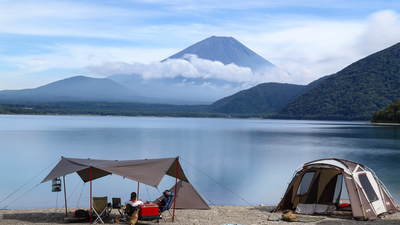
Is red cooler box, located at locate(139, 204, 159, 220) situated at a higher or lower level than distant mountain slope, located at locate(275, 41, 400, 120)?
lower

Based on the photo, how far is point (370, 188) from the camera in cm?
1100

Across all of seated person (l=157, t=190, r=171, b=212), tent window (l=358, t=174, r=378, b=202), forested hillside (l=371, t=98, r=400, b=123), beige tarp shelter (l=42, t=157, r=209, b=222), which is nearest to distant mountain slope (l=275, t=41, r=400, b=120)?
forested hillside (l=371, t=98, r=400, b=123)

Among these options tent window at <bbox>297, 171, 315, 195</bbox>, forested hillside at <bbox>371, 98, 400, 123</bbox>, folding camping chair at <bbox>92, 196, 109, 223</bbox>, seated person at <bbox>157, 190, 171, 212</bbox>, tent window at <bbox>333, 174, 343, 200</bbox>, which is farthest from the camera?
forested hillside at <bbox>371, 98, 400, 123</bbox>

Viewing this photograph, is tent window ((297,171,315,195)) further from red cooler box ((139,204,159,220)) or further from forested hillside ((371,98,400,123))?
forested hillside ((371,98,400,123))

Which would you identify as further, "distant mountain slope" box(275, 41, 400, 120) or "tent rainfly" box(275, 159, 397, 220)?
"distant mountain slope" box(275, 41, 400, 120)

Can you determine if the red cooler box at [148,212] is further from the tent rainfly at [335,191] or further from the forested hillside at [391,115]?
the forested hillside at [391,115]

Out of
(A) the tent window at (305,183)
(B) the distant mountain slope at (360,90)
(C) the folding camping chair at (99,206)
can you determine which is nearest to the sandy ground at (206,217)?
(C) the folding camping chair at (99,206)

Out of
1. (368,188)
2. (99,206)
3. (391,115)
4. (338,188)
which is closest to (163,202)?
(99,206)

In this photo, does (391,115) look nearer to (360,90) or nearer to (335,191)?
(360,90)

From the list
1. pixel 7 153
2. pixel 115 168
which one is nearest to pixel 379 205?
pixel 115 168

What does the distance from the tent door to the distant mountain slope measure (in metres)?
116

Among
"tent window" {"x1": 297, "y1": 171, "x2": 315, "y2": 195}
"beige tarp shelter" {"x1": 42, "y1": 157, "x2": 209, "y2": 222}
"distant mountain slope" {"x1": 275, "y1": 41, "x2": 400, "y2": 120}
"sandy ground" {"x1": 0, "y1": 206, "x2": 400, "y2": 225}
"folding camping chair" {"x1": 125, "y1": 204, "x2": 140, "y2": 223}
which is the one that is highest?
"distant mountain slope" {"x1": 275, "y1": 41, "x2": 400, "y2": 120}

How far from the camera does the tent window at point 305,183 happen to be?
11.9 metres

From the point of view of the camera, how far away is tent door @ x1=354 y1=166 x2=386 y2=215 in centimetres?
1078
